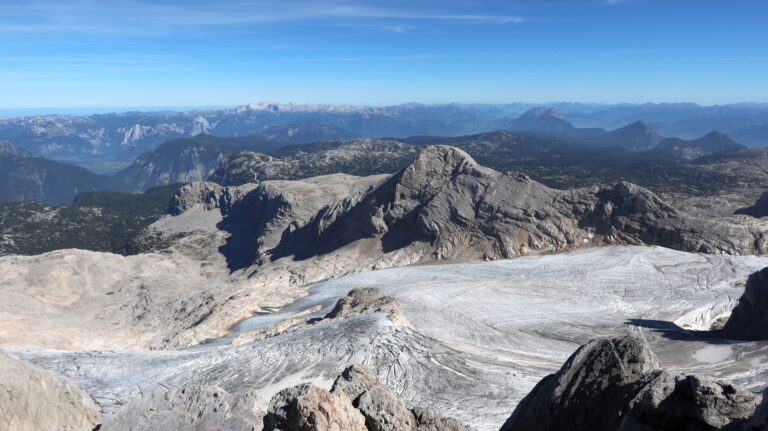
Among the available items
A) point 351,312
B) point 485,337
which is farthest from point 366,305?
point 485,337

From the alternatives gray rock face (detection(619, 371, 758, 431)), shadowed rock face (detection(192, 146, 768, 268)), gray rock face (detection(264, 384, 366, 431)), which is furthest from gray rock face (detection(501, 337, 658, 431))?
shadowed rock face (detection(192, 146, 768, 268))

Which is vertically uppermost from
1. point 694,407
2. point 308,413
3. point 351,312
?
point 694,407

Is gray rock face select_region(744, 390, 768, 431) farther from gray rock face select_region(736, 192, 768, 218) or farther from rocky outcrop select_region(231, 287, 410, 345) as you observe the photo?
gray rock face select_region(736, 192, 768, 218)

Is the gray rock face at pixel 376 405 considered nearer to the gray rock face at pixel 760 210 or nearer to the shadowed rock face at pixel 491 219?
the shadowed rock face at pixel 491 219

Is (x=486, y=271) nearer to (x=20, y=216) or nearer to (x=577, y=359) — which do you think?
(x=577, y=359)

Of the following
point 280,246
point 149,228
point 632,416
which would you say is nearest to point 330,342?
point 632,416

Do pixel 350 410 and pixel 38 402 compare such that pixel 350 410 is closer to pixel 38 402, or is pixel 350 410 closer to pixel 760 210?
pixel 38 402

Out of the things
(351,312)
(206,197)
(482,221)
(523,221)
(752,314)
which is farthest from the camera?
(206,197)

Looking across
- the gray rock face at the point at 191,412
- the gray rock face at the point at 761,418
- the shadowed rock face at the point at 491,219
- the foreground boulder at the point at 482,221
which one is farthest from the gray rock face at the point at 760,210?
the gray rock face at the point at 191,412
